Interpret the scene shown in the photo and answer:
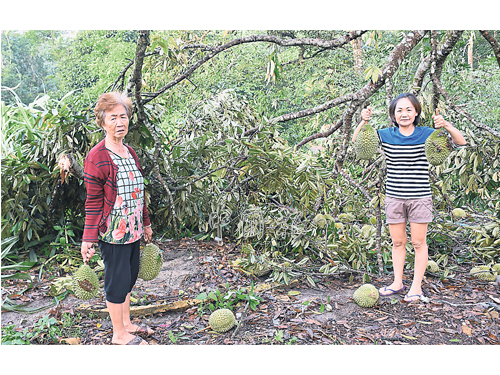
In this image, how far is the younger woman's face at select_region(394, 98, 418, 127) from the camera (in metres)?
1.98

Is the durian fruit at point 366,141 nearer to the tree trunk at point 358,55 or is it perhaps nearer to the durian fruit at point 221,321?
the durian fruit at point 221,321

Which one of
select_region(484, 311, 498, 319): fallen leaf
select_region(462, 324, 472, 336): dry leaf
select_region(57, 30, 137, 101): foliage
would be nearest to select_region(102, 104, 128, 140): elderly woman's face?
select_region(462, 324, 472, 336): dry leaf

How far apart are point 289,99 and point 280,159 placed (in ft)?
13.3

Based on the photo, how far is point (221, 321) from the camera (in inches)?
74.2

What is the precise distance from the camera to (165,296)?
7.67 ft

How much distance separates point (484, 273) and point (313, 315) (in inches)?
48.4

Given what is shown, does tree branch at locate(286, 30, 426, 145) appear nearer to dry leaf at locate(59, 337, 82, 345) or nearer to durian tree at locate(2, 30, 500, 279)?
durian tree at locate(2, 30, 500, 279)

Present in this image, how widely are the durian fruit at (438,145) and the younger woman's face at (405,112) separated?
15 cm

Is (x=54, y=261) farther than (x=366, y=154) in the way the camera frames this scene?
Yes

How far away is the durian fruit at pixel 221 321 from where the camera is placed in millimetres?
1885

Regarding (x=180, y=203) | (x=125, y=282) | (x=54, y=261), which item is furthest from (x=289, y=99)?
(x=125, y=282)

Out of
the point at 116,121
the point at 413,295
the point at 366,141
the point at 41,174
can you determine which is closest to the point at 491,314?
the point at 413,295

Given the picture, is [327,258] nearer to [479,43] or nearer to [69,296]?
[69,296]

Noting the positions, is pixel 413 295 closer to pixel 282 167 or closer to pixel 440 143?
pixel 440 143
